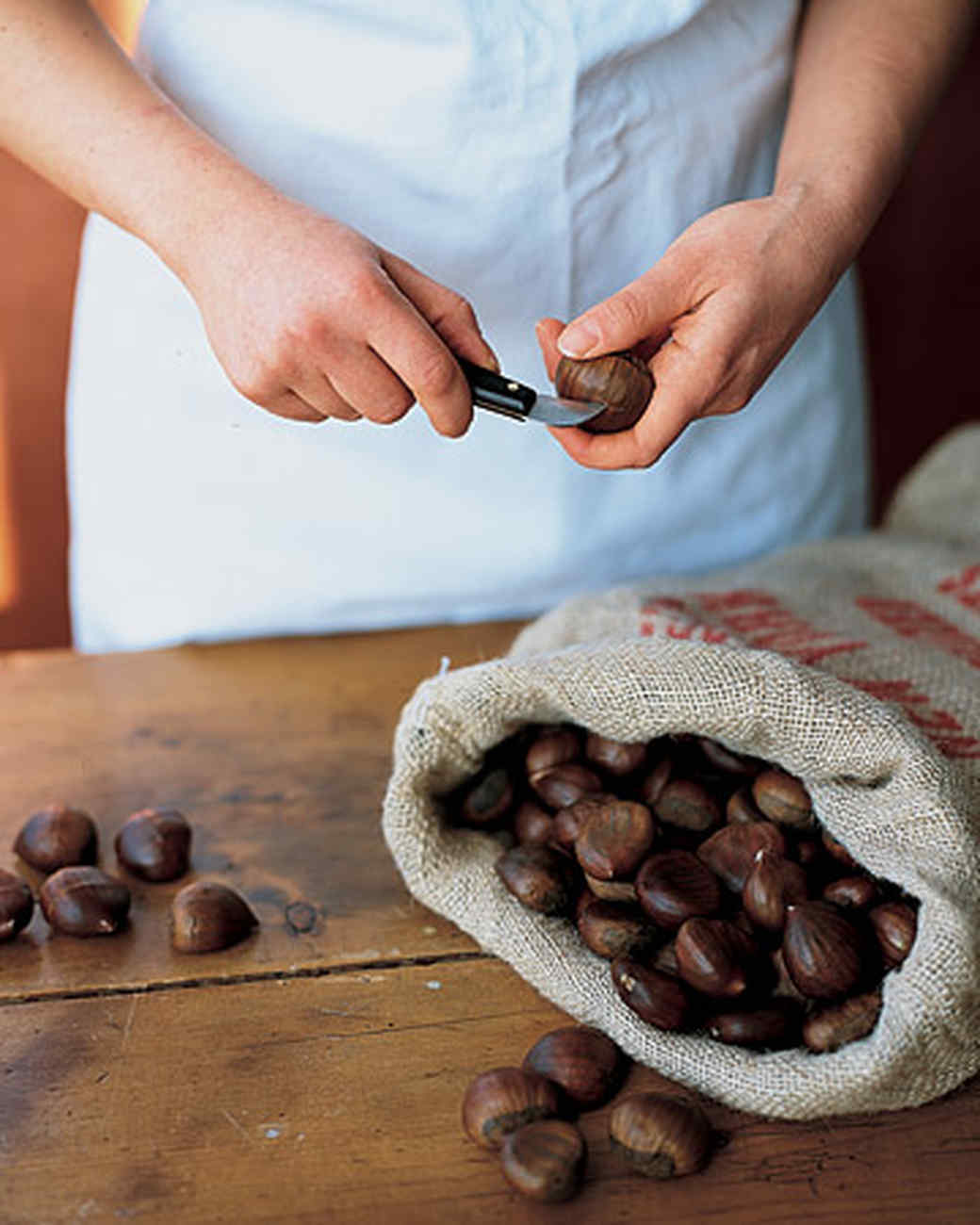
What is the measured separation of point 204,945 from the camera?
1.06 m

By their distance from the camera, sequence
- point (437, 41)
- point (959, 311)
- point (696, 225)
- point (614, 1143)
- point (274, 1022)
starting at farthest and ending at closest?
point (959, 311) → point (437, 41) → point (696, 225) → point (274, 1022) → point (614, 1143)

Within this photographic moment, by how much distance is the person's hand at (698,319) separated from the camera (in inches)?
43.3

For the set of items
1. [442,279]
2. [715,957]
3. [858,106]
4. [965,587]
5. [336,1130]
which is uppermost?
[858,106]

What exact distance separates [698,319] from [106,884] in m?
0.68

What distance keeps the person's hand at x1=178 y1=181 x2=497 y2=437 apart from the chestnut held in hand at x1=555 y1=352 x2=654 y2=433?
0.07 meters

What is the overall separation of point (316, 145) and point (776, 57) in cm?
52

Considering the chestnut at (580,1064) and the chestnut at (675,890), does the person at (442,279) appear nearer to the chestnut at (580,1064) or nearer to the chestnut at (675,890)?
the chestnut at (675,890)

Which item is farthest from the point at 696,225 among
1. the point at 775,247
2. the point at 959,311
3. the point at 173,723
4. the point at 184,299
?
the point at 959,311

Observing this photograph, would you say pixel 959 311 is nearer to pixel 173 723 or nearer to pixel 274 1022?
pixel 173 723

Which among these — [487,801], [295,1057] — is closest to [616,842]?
[487,801]

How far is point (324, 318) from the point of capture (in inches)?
40.4

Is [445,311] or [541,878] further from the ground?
[445,311]

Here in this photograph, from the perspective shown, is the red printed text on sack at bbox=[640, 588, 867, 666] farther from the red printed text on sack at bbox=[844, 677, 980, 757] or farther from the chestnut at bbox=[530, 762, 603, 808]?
the chestnut at bbox=[530, 762, 603, 808]

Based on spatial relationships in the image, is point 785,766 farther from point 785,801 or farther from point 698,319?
point 698,319
